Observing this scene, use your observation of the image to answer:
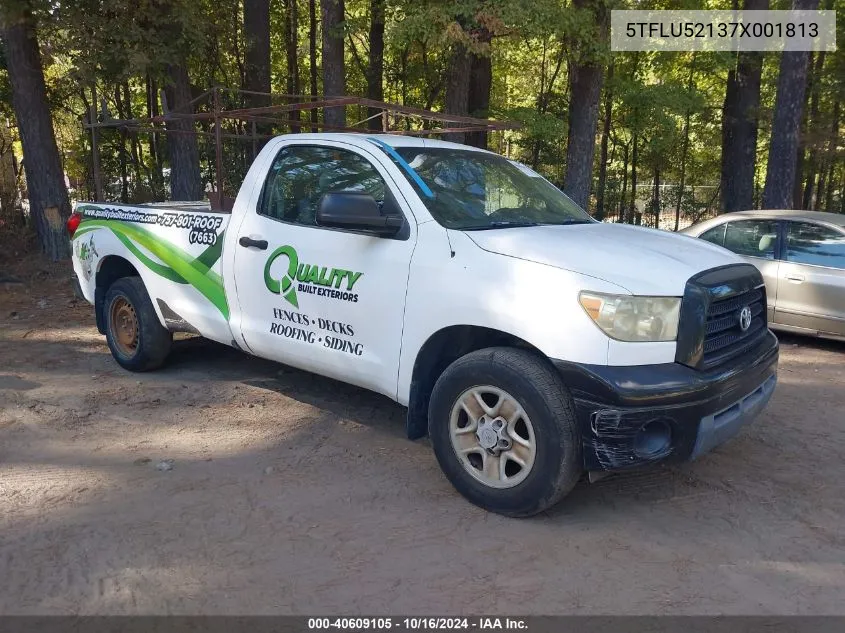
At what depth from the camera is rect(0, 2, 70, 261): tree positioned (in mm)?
11617

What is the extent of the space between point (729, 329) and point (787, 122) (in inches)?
382

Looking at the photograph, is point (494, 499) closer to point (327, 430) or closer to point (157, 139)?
point (327, 430)

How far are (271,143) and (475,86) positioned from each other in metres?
13.5

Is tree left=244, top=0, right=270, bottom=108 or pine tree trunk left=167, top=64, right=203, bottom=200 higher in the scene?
tree left=244, top=0, right=270, bottom=108

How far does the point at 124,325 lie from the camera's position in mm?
6379

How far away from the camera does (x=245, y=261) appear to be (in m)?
4.98

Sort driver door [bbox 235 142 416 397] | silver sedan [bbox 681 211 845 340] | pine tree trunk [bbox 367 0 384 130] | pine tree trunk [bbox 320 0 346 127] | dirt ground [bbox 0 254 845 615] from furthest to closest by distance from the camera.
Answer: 1. pine tree trunk [bbox 367 0 384 130]
2. pine tree trunk [bbox 320 0 346 127]
3. silver sedan [bbox 681 211 845 340]
4. driver door [bbox 235 142 416 397]
5. dirt ground [bbox 0 254 845 615]

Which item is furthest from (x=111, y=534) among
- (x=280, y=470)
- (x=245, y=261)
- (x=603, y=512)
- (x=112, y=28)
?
(x=112, y=28)

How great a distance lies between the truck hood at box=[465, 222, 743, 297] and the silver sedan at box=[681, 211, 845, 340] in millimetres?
3975

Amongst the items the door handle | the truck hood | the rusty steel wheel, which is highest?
the truck hood

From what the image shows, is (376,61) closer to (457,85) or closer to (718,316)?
(457,85)

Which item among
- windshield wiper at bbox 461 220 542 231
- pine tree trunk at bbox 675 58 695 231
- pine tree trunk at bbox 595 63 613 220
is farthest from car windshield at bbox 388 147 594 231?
pine tree trunk at bbox 675 58 695 231

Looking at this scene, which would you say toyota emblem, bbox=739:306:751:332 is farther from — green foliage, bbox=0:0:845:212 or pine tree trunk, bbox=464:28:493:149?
pine tree trunk, bbox=464:28:493:149

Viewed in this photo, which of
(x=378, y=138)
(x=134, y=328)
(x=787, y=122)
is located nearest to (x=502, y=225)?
(x=378, y=138)
